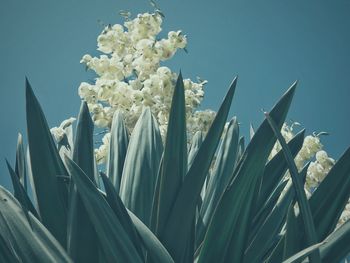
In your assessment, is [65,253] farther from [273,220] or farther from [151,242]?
[273,220]

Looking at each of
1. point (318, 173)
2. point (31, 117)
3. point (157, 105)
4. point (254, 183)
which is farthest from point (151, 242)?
point (318, 173)

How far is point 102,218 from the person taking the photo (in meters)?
0.76

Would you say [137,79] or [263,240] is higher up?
[137,79]

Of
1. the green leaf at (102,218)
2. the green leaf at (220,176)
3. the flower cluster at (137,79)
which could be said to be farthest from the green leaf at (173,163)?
the flower cluster at (137,79)

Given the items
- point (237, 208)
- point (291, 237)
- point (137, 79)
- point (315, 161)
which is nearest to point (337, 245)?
point (291, 237)

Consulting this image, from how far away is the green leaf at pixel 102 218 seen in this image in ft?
2.48

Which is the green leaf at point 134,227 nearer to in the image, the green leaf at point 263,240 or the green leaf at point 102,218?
the green leaf at point 102,218

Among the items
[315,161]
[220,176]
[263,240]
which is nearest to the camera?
[263,240]

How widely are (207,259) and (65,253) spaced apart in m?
0.24

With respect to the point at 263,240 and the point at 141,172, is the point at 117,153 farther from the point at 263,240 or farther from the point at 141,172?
the point at 263,240

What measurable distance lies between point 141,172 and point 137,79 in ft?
2.97

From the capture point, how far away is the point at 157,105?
187cm

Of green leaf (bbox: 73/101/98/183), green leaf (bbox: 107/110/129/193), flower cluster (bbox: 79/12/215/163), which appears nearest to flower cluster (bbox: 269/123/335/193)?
flower cluster (bbox: 79/12/215/163)

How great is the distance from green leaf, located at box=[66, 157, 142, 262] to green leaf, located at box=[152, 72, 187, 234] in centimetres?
11
